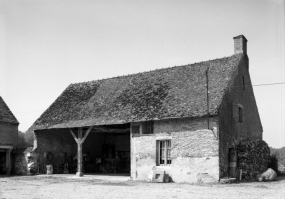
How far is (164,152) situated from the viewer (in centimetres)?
1895

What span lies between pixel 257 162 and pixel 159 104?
21.0ft

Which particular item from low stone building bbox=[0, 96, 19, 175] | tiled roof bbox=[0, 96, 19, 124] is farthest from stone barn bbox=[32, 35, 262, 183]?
tiled roof bbox=[0, 96, 19, 124]

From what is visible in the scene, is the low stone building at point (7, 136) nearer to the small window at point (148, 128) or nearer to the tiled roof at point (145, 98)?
the tiled roof at point (145, 98)

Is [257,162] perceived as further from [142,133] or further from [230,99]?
[142,133]

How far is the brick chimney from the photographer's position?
2180cm

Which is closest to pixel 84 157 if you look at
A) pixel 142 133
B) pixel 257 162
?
pixel 142 133

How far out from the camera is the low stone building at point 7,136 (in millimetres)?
24359

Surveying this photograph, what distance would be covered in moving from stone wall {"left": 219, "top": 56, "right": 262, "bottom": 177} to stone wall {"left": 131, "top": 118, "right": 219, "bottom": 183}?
0.55 m

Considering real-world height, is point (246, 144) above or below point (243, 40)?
below

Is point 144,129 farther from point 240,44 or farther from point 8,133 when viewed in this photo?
point 8,133

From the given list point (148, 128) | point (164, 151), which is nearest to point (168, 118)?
point (148, 128)

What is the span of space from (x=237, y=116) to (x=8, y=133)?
629 inches

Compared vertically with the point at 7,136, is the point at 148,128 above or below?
above

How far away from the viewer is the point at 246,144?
751 inches
